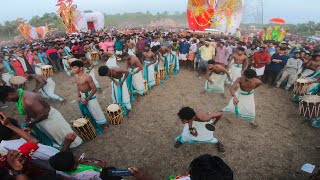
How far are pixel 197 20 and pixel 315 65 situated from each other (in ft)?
52.1

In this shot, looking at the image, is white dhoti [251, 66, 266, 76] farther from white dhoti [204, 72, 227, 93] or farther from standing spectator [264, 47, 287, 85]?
white dhoti [204, 72, 227, 93]

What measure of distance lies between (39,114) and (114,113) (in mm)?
1829

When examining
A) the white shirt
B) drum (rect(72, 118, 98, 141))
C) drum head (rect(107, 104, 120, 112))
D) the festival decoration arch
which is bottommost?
drum (rect(72, 118, 98, 141))

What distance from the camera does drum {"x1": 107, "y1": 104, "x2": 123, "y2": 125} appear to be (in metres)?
5.45

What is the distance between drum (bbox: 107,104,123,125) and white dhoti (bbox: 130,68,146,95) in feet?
5.78

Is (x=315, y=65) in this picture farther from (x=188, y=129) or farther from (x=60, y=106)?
(x=60, y=106)

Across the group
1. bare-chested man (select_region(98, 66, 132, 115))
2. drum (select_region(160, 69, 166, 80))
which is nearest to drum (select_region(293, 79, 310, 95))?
drum (select_region(160, 69, 166, 80))

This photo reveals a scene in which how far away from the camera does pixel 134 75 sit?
706 centimetres

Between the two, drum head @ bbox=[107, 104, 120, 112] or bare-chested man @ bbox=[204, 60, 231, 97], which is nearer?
drum head @ bbox=[107, 104, 120, 112]

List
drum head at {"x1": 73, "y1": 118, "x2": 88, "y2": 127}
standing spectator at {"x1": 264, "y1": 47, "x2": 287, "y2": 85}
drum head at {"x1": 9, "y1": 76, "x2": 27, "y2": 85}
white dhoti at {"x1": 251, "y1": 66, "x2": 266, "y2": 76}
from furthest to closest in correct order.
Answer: white dhoti at {"x1": 251, "y1": 66, "x2": 266, "y2": 76} → standing spectator at {"x1": 264, "y1": 47, "x2": 287, "y2": 85} → drum head at {"x1": 9, "y1": 76, "x2": 27, "y2": 85} → drum head at {"x1": 73, "y1": 118, "x2": 88, "y2": 127}

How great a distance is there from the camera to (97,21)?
32250 mm

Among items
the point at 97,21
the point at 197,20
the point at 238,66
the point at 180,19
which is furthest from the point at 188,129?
the point at 180,19

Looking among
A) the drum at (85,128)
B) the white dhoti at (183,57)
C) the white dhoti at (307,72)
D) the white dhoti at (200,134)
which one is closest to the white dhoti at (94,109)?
the drum at (85,128)

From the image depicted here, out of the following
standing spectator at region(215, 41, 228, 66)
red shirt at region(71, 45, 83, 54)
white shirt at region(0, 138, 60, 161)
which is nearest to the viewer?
white shirt at region(0, 138, 60, 161)
